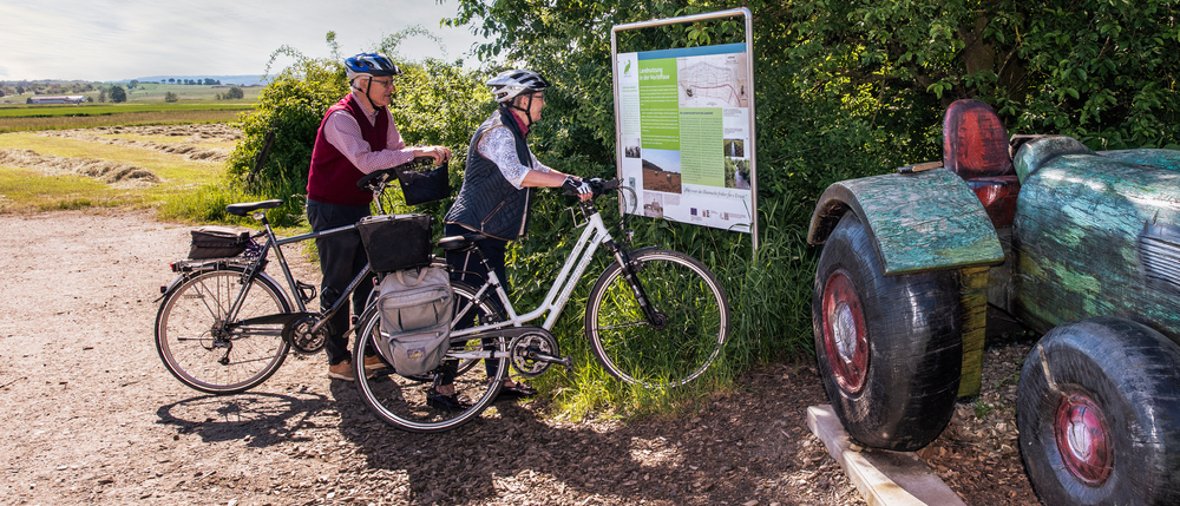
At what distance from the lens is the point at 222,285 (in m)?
5.55

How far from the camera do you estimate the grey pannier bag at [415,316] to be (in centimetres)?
470

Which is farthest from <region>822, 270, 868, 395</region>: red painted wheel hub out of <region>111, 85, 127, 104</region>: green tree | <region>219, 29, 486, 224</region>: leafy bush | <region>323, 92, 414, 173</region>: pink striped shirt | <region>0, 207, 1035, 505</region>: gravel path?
<region>111, 85, 127, 104</region>: green tree

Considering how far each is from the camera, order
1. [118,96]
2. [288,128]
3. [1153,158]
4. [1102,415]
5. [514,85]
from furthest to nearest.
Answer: [118,96], [288,128], [514,85], [1153,158], [1102,415]

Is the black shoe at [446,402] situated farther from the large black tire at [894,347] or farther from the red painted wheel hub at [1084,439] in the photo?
the red painted wheel hub at [1084,439]

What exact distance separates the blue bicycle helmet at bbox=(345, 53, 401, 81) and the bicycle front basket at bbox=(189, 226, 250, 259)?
1.17m

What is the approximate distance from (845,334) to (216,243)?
3685 mm

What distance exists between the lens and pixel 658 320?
5.14m

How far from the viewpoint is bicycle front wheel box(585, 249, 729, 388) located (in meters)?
5.07

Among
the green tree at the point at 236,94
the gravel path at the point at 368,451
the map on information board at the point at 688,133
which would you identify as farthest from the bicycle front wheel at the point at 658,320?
the green tree at the point at 236,94

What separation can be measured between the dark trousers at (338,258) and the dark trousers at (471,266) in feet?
2.26

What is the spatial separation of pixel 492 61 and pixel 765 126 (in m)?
2.98

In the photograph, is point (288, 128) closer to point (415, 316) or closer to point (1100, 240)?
point (415, 316)

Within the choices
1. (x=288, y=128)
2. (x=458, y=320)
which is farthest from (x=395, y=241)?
(x=288, y=128)

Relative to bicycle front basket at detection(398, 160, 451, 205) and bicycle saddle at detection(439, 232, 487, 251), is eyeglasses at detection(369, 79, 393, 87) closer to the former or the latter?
bicycle front basket at detection(398, 160, 451, 205)
